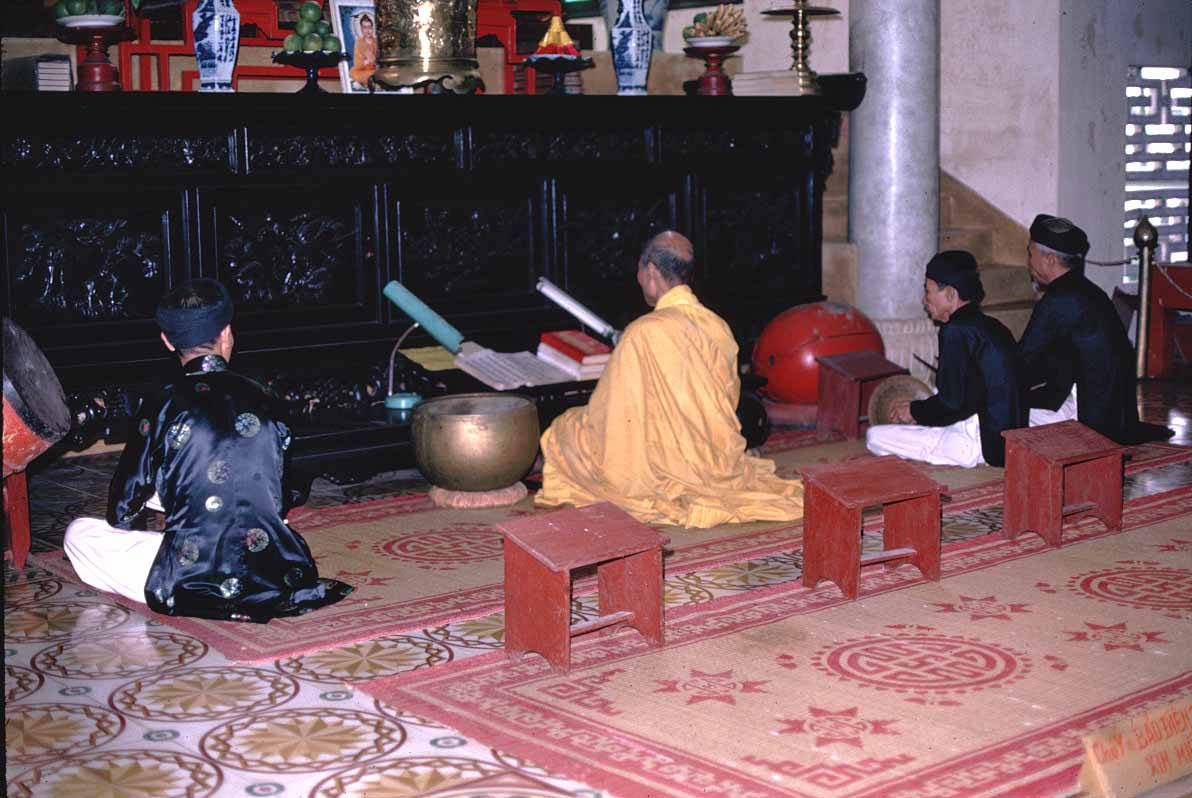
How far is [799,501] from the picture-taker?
6617 mm

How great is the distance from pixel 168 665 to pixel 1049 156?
8600 millimetres

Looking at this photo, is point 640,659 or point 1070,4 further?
point 1070,4

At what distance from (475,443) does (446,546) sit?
0.66 metres

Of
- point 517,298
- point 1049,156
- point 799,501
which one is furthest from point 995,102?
point 799,501

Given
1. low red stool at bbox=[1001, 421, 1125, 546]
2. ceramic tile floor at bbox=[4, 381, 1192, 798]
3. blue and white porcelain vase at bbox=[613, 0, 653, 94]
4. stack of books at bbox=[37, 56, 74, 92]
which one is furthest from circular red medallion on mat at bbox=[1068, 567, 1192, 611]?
stack of books at bbox=[37, 56, 74, 92]

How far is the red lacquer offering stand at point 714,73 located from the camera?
9.36 metres

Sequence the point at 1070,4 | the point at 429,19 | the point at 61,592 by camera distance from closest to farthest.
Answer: the point at 61,592, the point at 429,19, the point at 1070,4

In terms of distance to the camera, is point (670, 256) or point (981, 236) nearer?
point (670, 256)

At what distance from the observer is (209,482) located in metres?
4.93

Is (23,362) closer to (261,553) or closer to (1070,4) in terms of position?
(261,553)

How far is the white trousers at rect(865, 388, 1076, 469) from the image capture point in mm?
7516

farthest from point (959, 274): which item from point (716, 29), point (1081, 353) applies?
point (716, 29)

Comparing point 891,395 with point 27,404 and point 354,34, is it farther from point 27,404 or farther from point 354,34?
point 27,404

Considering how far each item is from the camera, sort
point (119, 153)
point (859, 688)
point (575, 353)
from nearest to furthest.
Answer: point (859, 688), point (119, 153), point (575, 353)
